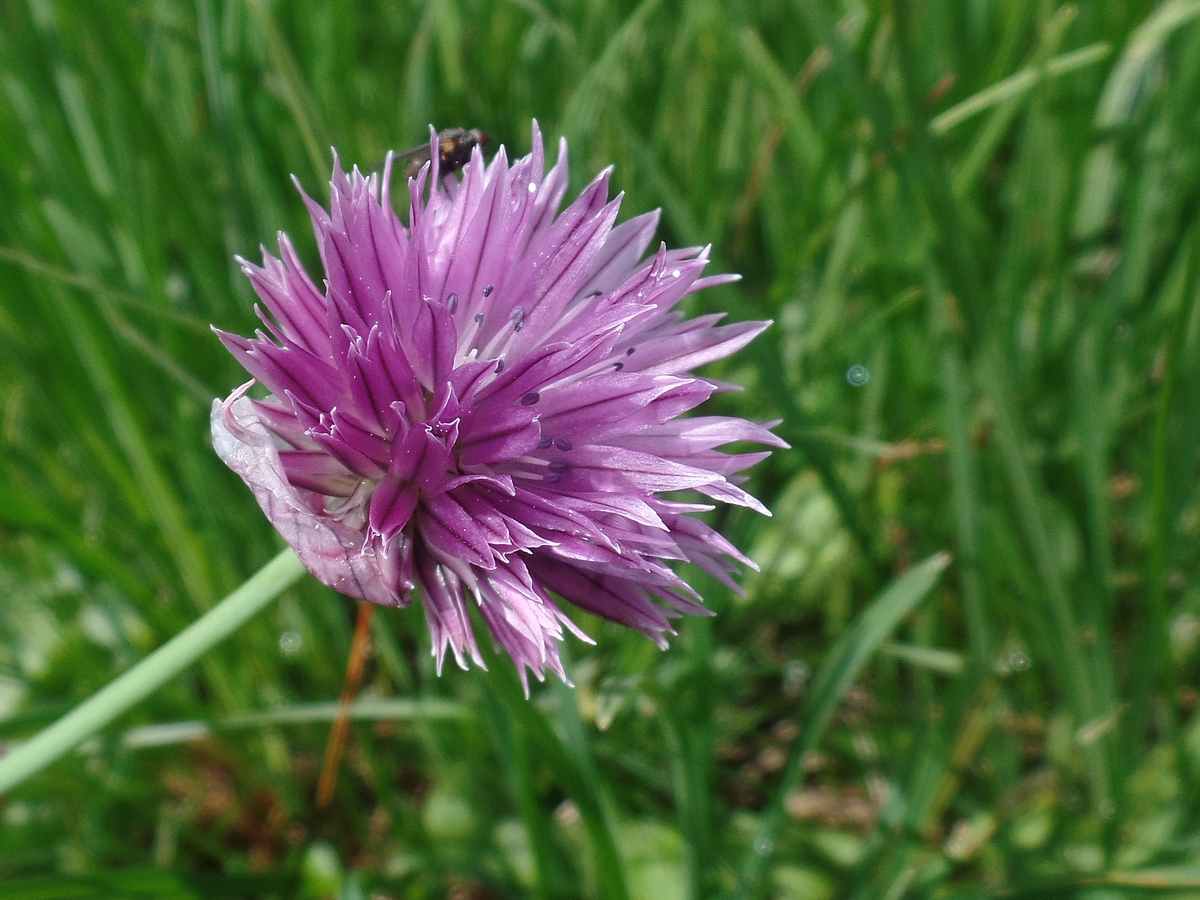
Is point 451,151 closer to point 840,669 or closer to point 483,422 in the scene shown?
point 483,422

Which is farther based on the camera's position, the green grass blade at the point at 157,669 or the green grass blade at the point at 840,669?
the green grass blade at the point at 840,669

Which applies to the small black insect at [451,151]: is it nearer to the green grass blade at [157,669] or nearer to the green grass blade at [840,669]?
the green grass blade at [157,669]

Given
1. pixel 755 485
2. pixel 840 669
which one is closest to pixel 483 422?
pixel 840 669

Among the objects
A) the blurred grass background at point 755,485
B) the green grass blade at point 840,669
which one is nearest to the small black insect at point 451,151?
the blurred grass background at point 755,485

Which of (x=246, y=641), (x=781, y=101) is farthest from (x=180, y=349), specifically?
(x=781, y=101)

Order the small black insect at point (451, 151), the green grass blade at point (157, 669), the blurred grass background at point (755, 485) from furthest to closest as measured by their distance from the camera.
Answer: the blurred grass background at point (755, 485) → the small black insect at point (451, 151) → the green grass blade at point (157, 669)

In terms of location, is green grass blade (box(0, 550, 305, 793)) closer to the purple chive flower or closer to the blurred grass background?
the purple chive flower

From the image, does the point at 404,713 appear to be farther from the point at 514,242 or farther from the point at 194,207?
the point at 194,207

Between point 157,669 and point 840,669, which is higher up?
point 157,669
